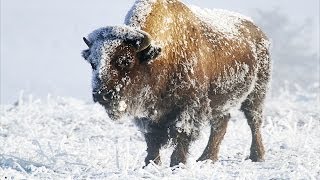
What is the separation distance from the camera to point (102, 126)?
11.7 m

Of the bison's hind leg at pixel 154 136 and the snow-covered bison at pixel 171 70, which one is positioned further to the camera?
the bison's hind leg at pixel 154 136

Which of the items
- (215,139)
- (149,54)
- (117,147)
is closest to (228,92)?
(215,139)

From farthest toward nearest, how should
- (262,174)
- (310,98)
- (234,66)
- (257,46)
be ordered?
1. (310,98)
2. (257,46)
3. (234,66)
4. (262,174)

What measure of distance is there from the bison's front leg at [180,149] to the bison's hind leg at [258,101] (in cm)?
198

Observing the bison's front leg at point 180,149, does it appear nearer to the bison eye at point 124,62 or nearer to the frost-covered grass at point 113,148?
the frost-covered grass at point 113,148

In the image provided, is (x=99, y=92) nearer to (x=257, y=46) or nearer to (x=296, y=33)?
Answer: (x=257, y=46)

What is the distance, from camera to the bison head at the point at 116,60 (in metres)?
5.93

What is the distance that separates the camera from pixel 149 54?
244 inches

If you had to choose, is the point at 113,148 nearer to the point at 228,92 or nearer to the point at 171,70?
the point at 228,92

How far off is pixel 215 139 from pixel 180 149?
155 cm

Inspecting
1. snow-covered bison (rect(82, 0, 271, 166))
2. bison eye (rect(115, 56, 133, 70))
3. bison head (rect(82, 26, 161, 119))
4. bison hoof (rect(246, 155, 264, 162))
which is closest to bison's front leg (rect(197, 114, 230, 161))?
snow-covered bison (rect(82, 0, 271, 166))

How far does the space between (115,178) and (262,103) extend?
4.22m

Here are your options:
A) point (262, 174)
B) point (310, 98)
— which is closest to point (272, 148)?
point (262, 174)

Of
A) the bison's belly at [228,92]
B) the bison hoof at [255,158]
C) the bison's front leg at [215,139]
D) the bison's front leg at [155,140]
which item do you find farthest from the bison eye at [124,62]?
the bison hoof at [255,158]
